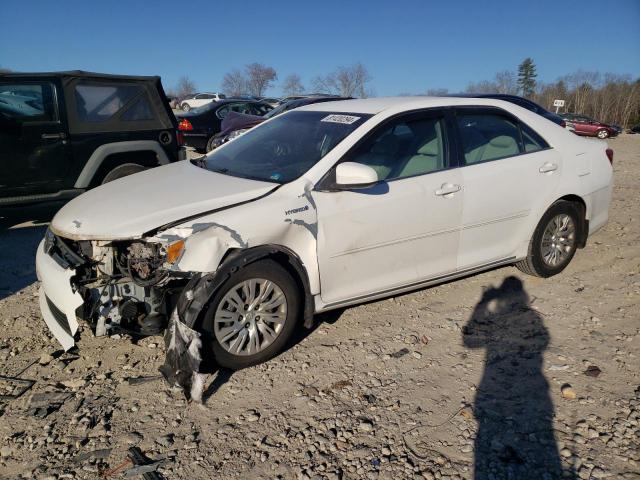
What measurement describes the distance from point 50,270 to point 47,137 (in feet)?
10.9

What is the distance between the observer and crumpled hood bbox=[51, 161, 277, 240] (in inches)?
117

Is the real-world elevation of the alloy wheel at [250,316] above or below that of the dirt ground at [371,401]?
above

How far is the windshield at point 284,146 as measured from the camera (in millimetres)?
3559

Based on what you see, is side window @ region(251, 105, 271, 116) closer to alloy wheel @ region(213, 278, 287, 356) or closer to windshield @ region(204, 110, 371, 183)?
windshield @ region(204, 110, 371, 183)

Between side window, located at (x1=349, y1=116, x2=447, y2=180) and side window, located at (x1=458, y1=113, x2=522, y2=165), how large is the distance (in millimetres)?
241

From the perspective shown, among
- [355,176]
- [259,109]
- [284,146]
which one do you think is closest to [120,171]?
[284,146]

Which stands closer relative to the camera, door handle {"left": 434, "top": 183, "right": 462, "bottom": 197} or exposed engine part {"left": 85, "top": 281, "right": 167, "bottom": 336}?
exposed engine part {"left": 85, "top": 281, "right": 167, "bottom": 336}

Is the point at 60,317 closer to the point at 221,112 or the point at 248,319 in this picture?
the point at 248,319

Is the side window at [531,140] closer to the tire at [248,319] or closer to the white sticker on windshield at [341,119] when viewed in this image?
the white sticker on windshield at [341,119]

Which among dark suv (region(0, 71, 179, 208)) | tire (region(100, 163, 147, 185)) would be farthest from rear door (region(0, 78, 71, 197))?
tire (region(100, 163, 147, 185))

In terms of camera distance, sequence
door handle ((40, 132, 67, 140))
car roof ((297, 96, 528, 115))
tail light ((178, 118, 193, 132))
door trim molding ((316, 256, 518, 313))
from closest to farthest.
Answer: door trim molding ((316, 256, 518, 313))
car roof ((297, 96, 528, 115))
door handle ((40, 132, 67, 140))
tail light ((178, 118, 193, 132))

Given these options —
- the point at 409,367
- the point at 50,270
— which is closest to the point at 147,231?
the point at 50,270

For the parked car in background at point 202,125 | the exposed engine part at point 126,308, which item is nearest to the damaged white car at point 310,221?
the exposed engine part at point 126,308

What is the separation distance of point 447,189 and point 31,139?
190 inches
